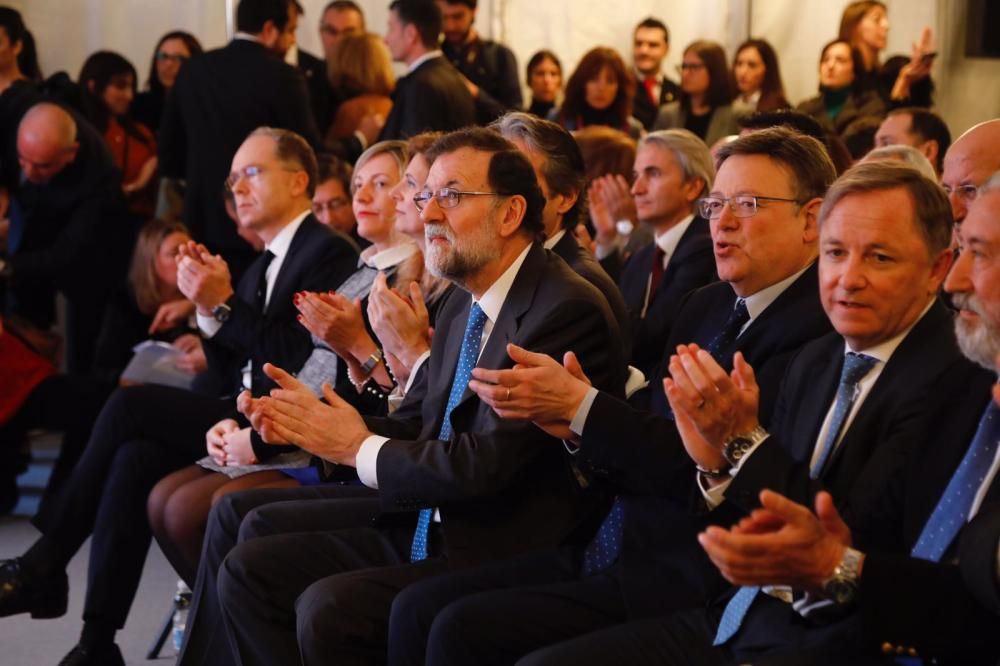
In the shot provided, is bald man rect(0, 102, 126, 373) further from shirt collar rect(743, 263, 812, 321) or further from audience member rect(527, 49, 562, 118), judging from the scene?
shirt collar rect(743, 263, 812, 321)

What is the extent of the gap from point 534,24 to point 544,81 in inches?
33.0

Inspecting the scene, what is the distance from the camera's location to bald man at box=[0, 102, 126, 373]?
245 inches

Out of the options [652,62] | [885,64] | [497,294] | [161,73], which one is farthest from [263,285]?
[652,62]

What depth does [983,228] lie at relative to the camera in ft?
7.02

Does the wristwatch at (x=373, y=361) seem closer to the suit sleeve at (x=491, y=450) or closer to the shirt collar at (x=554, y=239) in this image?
the shirt collar at (x=554, y=239)

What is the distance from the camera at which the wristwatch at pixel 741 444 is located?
2.37 m

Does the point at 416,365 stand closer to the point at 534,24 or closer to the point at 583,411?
the point at 583,411

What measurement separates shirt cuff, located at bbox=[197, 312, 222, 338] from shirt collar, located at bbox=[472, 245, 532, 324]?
1372 mm

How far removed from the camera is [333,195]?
5.27 m

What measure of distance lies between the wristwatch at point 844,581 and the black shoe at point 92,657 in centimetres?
257

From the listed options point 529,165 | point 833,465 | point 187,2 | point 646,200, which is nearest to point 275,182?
point 646,200

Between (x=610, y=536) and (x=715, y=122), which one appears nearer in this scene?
(x=610, y=536)

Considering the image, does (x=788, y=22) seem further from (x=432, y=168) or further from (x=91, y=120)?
(x=432, y=168)

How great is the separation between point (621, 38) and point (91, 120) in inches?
130
